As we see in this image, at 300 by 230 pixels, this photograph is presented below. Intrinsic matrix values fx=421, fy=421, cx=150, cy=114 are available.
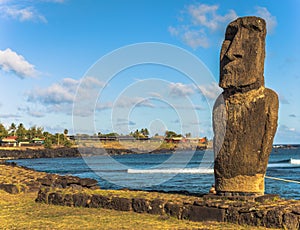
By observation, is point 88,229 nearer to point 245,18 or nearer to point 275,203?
point 275,203

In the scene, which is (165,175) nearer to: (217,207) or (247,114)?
(247,114)

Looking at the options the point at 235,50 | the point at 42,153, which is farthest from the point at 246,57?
the point at 42,153

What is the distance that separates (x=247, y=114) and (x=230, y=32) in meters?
1.88

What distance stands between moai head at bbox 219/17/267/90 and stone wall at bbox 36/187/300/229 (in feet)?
7.72

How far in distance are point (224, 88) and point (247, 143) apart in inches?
49.5

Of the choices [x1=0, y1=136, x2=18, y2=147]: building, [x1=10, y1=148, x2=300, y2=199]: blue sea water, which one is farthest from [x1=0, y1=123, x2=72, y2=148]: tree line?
[x1=10, y1=148, x2=300, y2=199]: blue sea water

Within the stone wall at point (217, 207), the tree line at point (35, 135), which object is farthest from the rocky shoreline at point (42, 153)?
the stone wall at point (217, 207)

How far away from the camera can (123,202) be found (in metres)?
9.24

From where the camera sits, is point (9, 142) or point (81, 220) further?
point (9, 142)

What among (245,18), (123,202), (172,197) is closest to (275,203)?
(172,197)

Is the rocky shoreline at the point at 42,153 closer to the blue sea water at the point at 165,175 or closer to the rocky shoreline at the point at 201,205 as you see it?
the blue sea water at the point at 165,175

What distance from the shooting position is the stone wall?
7.25 meters

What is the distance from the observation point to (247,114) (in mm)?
8672

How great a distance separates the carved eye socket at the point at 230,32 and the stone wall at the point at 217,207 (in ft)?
11.4
